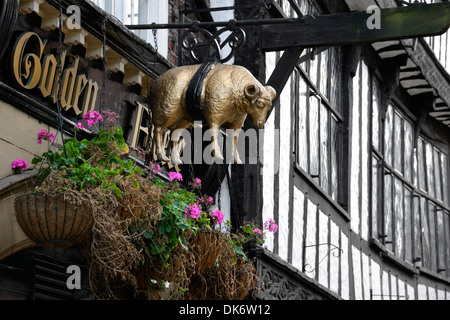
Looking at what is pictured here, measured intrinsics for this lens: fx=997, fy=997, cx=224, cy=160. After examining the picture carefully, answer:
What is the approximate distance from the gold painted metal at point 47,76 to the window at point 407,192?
7.35 meters

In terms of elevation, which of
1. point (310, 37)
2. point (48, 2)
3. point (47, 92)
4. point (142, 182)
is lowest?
point (142, 182)

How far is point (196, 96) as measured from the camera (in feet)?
20.8

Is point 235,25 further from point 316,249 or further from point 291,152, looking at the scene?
point 316,249

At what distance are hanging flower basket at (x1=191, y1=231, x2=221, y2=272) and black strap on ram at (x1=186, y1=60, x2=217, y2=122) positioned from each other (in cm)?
90

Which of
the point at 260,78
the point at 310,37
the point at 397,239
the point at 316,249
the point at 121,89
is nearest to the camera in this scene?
the point at 121,89

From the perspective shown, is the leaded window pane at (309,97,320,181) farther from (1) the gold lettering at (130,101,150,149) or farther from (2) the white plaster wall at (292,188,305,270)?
(1) the gold lettering at (130,101,150,149)

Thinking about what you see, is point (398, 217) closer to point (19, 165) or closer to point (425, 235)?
point (425, 235)

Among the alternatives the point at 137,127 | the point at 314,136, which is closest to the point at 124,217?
the point at 137,127

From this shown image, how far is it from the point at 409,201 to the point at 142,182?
1012 cm

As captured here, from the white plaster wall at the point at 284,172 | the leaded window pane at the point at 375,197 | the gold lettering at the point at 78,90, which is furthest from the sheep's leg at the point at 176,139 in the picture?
the leaded window pane at the point at 375,197

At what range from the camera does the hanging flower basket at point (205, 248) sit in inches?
269

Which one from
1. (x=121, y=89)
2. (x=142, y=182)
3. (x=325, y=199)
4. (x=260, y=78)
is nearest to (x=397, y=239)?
(x=325, y=199)

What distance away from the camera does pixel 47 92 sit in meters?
6.57

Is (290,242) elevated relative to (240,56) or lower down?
lower down
